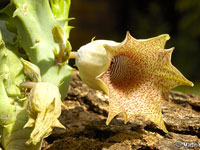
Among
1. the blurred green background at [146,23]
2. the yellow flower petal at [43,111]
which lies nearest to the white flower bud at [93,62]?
the yellow flower petal at [43,111]

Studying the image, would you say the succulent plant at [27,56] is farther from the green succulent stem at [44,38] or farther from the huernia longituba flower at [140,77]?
the huernia longituba flower at [140,77]

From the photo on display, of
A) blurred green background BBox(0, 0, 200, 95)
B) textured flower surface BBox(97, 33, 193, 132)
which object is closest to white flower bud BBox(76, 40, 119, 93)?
Result: textured flower surface BBox(97, 33, 193, 132)

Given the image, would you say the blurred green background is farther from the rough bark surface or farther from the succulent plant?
the succulent plant

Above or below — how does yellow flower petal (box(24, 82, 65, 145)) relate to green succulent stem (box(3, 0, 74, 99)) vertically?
below

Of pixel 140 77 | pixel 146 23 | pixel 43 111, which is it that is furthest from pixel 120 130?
pixel 146 23

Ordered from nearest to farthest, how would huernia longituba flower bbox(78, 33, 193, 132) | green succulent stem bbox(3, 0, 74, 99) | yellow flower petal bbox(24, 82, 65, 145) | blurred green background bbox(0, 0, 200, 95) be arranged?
1. yellow flower petal bbox(24, 82, 65, 145)
2. huernia longituba flower bbox(78, 33, 193, 132)
3. green succulent stem bbox(3, 0, 74, 99)
4. blurred green background bbox(0, 0, 200, 95)

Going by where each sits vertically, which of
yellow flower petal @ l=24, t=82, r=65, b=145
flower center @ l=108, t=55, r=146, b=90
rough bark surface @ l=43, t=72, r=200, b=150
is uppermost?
flower center @ l=108, t=55, r=146, b=90

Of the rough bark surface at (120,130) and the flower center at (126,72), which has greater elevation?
the flower center at (126,72)
